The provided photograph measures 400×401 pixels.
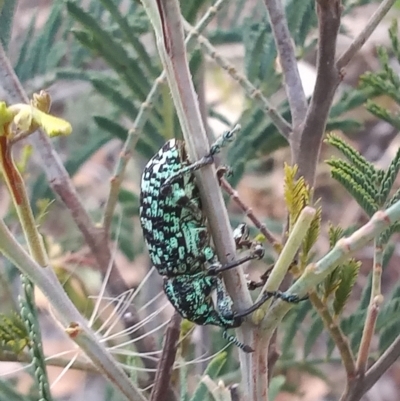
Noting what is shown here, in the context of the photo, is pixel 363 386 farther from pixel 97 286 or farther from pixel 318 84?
pixel 97 286

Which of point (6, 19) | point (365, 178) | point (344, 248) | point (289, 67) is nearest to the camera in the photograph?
point (344, 248)

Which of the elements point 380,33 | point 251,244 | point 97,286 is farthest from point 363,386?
point 380,33

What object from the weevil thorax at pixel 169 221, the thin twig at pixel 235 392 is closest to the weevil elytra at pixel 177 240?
the weevil thorax at pixel 169 221

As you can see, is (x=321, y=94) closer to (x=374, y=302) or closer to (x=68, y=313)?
(x=374, y=302)

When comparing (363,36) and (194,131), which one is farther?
(363,36)

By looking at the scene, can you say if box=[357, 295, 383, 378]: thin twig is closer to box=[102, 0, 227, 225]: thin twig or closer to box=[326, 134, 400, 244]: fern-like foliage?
box=[326, 134, 400, 244]: fern-like foliage

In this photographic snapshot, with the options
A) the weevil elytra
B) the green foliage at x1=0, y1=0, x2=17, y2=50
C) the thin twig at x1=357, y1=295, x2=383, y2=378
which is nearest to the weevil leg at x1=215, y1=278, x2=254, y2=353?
the weevil elytra

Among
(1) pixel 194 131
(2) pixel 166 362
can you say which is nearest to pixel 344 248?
(1) pixel 194 131
